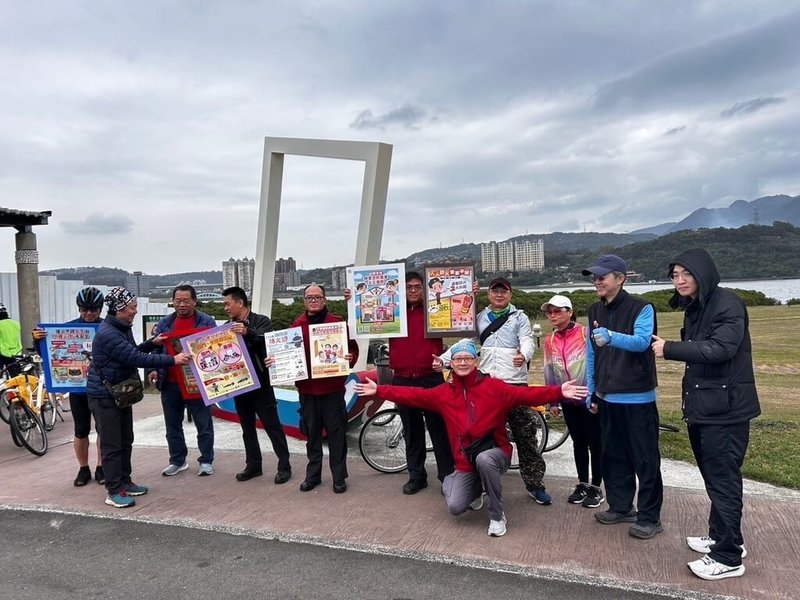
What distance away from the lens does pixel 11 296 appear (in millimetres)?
12891

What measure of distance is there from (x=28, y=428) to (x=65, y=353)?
173cm

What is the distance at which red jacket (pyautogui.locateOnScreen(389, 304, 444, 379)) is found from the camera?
486 centimetres

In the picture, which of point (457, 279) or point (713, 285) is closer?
point (713, 285)

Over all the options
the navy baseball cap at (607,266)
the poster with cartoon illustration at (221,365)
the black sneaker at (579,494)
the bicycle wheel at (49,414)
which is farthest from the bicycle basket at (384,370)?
the bicycle wheel at (49,414)

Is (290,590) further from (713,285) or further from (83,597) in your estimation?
(713,285)

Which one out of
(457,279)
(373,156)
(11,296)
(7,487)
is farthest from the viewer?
(11,296)

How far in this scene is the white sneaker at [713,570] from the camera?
124 inches

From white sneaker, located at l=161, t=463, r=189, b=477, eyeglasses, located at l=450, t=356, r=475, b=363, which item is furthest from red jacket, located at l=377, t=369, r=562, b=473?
white sneaker, located at l=161, t=463, r=189, b=477

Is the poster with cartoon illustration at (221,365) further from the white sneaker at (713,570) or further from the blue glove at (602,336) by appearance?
the white sneaker at (713,570)

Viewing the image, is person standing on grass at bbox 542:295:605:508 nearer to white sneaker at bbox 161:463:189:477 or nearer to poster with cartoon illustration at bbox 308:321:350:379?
poster with cartoon illustration at bbox 308:321:350:379

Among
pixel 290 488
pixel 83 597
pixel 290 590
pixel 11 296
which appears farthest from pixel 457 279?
pixel 11 296

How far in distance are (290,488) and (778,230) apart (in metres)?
48.4

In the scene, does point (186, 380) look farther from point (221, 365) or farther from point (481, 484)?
point (481, 484)

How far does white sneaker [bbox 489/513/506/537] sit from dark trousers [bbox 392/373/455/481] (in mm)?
881
